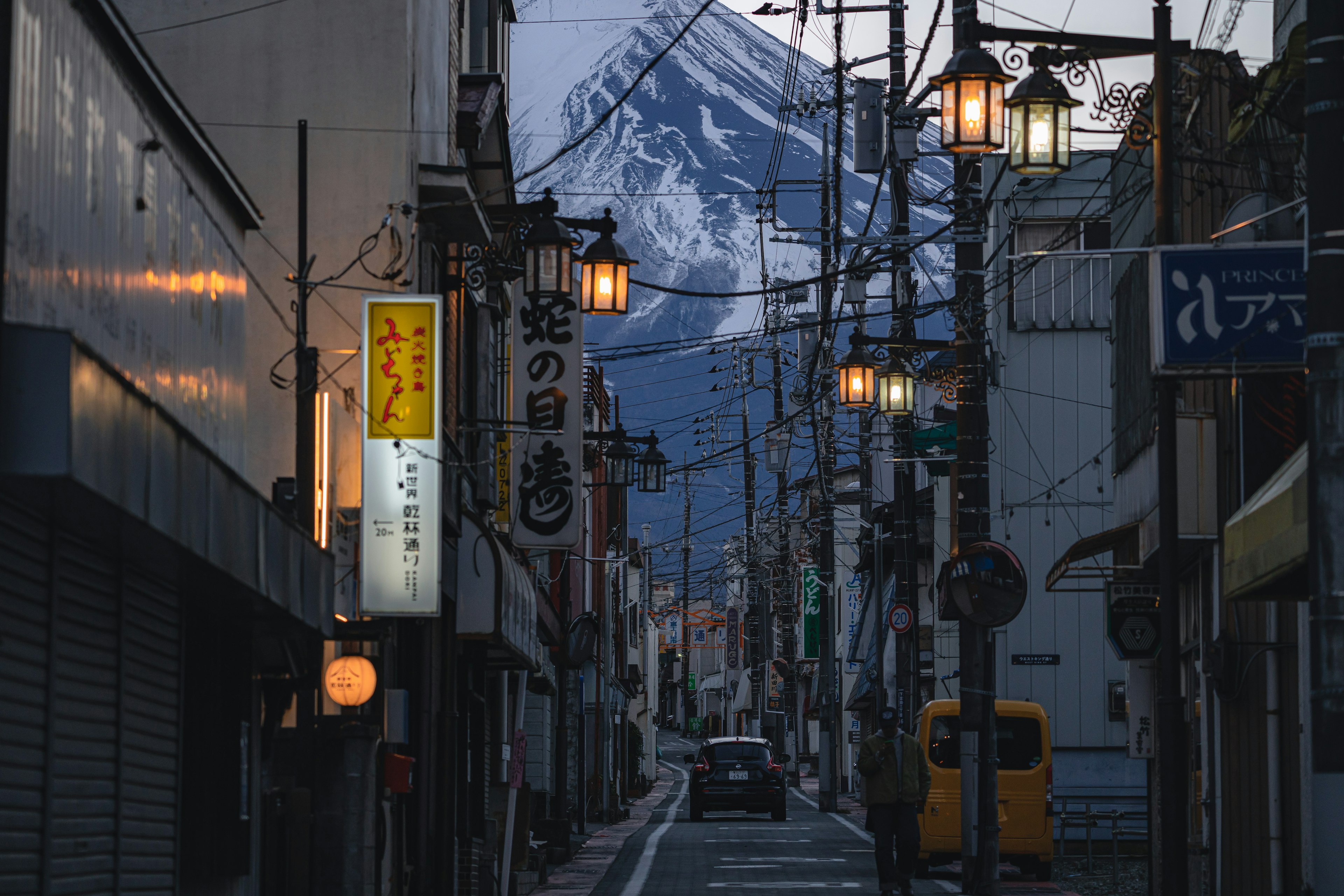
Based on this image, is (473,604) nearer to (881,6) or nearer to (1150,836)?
(1150,836)

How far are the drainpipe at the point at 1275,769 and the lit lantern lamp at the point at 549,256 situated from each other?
256 inches

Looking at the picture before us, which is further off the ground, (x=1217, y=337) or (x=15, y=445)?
(x=1217, y=337)

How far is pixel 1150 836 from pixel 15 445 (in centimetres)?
1581

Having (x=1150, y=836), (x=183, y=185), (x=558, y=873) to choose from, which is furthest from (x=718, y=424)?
(x=183, y=185)

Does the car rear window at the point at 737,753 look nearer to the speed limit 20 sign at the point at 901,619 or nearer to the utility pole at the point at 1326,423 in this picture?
the speed limit 20 sign at the point at 901,619

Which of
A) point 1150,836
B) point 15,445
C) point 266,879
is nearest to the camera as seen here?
point 15,445

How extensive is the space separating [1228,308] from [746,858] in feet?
48.6

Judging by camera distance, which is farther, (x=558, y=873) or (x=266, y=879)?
(x=558, y=873)

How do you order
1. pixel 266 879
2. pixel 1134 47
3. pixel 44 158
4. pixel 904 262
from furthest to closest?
pixel 904 262
pixel 1134 47
pixel 266 879
pixel 44 158

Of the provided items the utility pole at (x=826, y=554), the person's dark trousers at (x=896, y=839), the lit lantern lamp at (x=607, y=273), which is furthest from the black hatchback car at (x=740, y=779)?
the lit lantern lamp at (x=607, y=273)

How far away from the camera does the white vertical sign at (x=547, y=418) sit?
18.9 meters

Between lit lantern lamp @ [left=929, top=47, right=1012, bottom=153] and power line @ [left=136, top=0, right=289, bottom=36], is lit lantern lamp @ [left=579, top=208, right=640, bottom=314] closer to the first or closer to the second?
power line @ [left=136, top=0, right=289, bottom=36]

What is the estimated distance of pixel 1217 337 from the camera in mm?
11266

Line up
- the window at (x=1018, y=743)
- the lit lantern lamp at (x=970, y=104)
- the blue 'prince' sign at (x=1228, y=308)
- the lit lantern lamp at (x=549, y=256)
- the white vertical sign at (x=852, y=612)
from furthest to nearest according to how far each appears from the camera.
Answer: the white vertical sign at (x=852, y=612) < the window at (x=1018, y=743) < the lit lantern lamp at (x=549, y=256) < the lit lantern lamp at (x=970, y=104) < the blue 'prince' sign at (x=1228, y=308)
